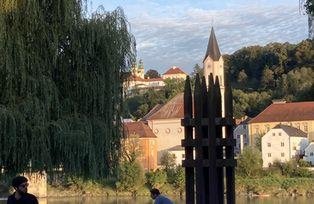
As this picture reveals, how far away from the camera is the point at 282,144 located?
8475 centimetres

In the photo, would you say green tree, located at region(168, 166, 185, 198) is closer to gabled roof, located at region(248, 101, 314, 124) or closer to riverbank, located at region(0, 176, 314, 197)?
riverbank, located at region(0, 176, 314, 197)

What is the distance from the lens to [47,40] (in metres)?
12.1

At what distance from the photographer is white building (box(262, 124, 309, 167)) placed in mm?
83069

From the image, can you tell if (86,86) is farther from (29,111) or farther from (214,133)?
(214,133)

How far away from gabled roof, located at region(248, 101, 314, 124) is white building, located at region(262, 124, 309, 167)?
18.5 feet

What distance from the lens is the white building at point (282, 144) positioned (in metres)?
83.1

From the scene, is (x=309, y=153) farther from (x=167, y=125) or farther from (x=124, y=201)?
(x=124, y=201)

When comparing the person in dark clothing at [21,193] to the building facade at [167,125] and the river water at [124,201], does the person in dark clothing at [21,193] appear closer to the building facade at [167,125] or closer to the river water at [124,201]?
the river water at [124,201]

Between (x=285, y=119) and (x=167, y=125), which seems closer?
(x=167, y=125)

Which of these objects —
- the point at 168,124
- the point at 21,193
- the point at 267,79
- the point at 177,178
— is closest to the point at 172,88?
the point at 267,79

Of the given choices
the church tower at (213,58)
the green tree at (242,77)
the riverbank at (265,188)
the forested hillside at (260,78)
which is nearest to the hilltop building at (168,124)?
the forested hillside at (260,78)

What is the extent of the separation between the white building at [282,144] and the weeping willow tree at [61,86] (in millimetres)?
70449

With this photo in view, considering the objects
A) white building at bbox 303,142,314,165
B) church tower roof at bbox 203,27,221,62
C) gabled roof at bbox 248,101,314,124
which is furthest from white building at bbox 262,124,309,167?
church tower roof at bbox 203,27,221,62

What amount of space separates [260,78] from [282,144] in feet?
133
